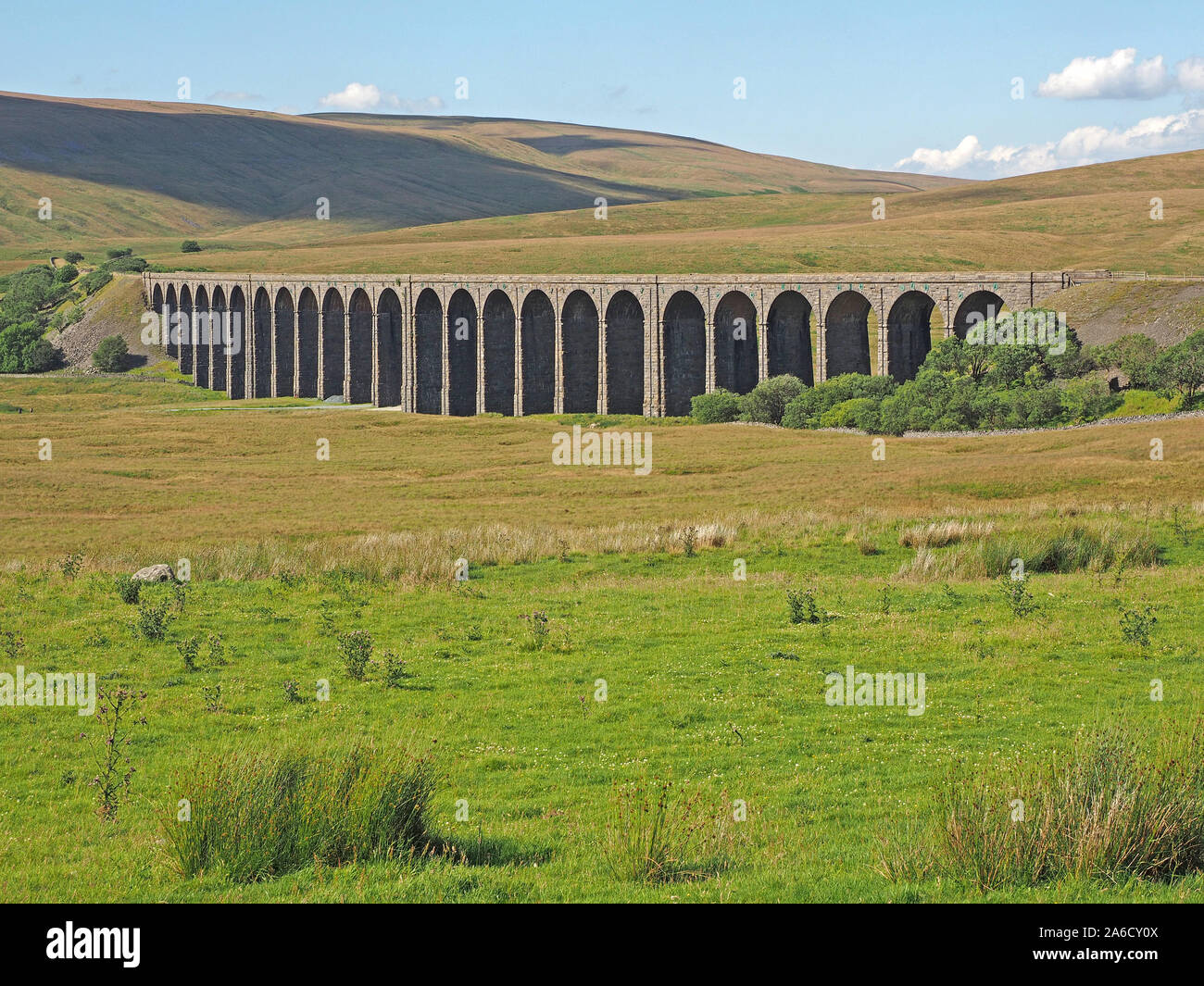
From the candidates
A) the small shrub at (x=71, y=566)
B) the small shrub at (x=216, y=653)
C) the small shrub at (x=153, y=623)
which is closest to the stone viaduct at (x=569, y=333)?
the small shrub at (x=71, y=566)

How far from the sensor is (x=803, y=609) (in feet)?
76.5

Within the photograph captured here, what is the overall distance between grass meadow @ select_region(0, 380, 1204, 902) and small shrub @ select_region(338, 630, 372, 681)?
0.14 m

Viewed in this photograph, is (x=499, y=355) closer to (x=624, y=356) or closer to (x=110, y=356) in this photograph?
(x=624, y=356)

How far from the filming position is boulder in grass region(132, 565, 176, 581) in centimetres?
2788

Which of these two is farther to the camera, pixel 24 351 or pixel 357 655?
pixel 24 351

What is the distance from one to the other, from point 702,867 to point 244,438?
63278mm

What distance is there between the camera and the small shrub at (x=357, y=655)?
19703 millimetres

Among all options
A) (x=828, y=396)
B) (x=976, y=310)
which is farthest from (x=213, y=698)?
(x=976, y=310)

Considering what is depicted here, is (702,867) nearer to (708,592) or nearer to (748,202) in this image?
(708,592)

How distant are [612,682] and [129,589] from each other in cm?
1172

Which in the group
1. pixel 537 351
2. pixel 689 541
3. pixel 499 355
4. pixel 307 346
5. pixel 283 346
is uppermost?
pixel 283 346

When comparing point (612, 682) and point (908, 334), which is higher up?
point (908, 334)

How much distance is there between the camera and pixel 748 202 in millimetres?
197875
